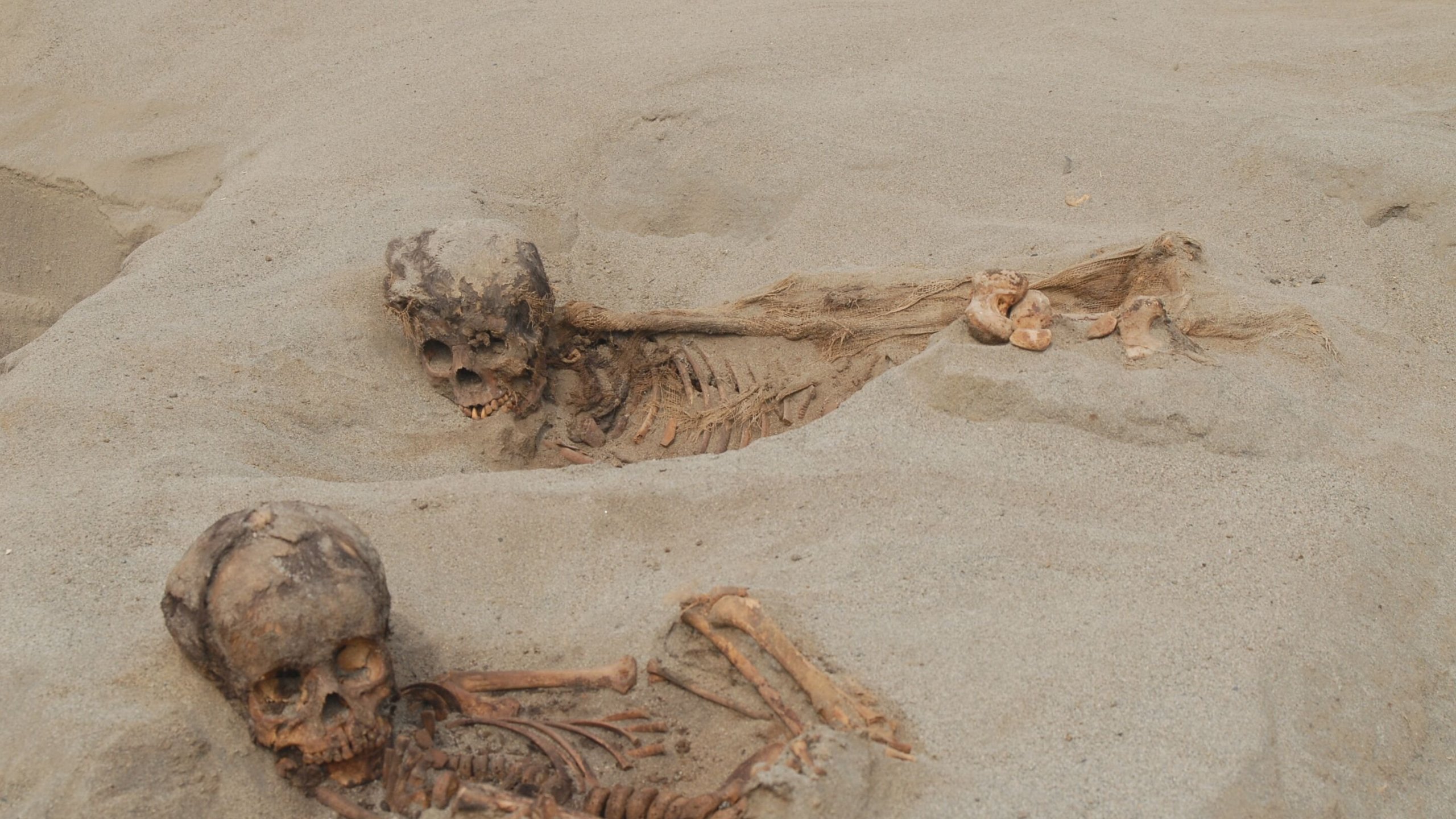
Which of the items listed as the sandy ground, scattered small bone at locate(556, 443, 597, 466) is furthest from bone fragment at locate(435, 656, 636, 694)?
scattered small bone at locate(556, 443, 597, 466)

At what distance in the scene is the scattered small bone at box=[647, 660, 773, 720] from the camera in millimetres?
3422

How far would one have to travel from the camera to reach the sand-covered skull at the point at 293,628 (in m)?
3.10

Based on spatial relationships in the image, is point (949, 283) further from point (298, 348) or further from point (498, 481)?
point (298, 348)

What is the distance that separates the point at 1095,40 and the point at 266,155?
15.4ft

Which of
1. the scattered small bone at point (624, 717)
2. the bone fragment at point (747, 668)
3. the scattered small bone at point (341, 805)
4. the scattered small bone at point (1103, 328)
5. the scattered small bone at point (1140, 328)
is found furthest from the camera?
the scattered small bone at point (1103, 328)

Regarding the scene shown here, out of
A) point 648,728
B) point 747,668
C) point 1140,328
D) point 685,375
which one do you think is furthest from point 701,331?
point 648,728

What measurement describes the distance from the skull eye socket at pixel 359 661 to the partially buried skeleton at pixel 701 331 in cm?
193

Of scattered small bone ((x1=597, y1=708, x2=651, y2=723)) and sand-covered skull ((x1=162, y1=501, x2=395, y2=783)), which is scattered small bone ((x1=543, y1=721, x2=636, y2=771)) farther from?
sand-covered skull ((x1=162, y1=501, x2=395, y2=783))

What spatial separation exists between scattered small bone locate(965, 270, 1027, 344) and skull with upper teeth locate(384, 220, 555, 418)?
177 cm

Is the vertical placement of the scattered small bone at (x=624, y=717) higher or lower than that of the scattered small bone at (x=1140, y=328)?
lower

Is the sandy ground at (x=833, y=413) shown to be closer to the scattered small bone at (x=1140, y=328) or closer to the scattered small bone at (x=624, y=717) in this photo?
the scattered small bone at (x=1140, y=328)

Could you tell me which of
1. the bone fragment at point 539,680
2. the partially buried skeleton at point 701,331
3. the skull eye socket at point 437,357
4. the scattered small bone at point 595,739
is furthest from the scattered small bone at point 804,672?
the skull eye socket at point 437,357

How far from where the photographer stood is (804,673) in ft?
11.2

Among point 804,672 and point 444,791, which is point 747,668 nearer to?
point 804,672
